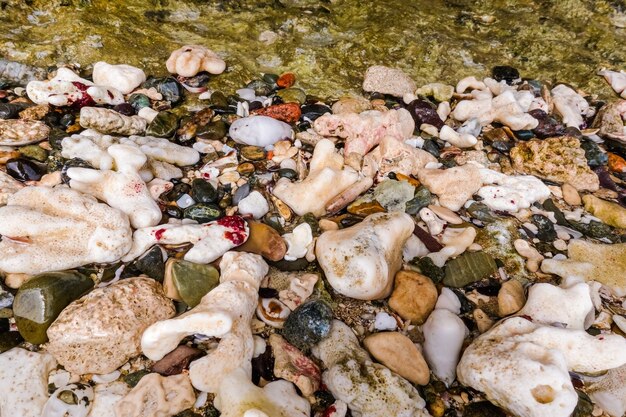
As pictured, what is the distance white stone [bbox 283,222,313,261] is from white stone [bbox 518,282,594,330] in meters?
1.77

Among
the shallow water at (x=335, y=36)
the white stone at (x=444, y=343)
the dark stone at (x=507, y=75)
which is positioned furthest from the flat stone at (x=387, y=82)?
the white stone at (x=444, y=343)

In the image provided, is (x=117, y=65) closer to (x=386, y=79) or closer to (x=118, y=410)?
(x=386, y=79)

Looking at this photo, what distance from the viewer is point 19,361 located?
108 inches

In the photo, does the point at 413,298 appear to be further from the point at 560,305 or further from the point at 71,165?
the point at 71,165

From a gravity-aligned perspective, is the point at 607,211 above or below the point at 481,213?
above

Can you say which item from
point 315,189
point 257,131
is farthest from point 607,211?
point 257,131

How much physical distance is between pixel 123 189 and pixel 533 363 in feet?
10.9

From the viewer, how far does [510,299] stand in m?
3.32

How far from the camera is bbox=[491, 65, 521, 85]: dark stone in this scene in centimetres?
596

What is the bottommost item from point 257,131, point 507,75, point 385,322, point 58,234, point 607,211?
point 385,322

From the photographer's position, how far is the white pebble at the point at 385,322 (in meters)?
3.20

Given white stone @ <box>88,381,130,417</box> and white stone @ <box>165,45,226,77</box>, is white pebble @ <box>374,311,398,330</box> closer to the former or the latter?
white stone @ <box>88,381,130,417</box>

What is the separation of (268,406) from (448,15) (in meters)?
6.61

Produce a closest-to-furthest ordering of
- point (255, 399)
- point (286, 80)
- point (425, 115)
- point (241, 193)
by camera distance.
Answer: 1. point (255, 399)
2. point (241, 193)
3. point (425, 115)
4. point (286, 80)
